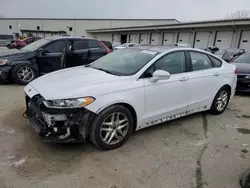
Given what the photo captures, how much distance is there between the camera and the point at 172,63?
3791 millimetres

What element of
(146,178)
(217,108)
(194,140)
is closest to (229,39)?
(217,108)

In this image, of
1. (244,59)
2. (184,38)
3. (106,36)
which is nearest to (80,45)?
(244,59)

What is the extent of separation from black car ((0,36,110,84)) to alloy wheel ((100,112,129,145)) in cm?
441

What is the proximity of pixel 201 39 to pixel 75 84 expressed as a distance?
23.5 metres

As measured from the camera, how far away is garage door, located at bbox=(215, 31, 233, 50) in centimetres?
2114

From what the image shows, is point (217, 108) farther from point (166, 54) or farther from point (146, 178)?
point (146, 178)

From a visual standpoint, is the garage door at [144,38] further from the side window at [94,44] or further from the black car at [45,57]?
the black car at [45,57]

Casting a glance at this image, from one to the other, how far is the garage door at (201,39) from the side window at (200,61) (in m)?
20.3

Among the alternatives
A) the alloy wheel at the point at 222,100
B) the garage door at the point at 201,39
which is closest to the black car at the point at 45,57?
the alloy wheel at the point at 222,100

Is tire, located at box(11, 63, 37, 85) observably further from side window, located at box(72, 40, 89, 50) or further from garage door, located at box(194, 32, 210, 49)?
garage door, located at box(194, 32, 210, 49)

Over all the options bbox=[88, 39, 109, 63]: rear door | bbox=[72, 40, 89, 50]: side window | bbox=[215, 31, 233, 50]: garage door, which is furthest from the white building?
bbox=[72, 40, 89, 50]: side window

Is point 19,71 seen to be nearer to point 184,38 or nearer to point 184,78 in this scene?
point 184,78

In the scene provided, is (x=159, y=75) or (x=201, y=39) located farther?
(x=201, y=39)

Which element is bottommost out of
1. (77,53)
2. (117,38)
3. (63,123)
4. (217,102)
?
(117,38)
